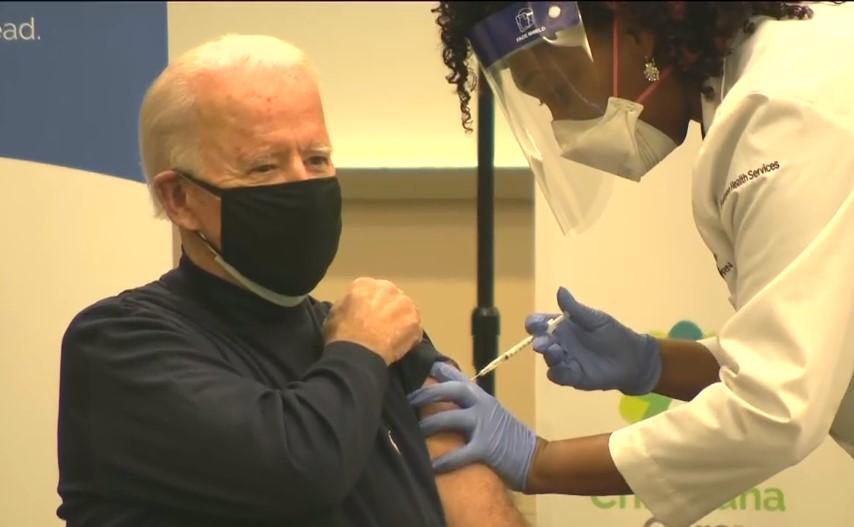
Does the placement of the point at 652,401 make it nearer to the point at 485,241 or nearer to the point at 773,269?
the point at 485,241

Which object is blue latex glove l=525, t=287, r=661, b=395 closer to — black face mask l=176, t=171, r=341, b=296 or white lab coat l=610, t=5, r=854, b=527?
white lab coat l=610, t=5, r=854, b=527

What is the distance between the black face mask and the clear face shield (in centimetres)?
32

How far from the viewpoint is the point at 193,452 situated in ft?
4.11

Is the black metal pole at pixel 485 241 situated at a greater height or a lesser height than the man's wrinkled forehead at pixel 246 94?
lesser

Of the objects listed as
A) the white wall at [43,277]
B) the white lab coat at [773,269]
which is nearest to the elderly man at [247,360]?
the white lab coat at [773,269]

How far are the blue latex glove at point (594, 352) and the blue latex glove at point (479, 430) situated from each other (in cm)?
30

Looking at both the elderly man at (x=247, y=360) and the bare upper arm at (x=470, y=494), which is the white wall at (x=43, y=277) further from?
the bare upper arm at (x=470, y=494)

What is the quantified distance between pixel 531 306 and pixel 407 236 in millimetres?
401

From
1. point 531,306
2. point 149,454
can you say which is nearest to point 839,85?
point 149,454

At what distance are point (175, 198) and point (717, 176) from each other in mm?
741

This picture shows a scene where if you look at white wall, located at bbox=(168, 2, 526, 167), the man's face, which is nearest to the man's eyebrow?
the man's face

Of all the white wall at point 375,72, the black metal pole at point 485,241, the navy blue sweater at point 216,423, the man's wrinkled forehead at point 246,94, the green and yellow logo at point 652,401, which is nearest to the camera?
the navy blue sweater at point 216,423

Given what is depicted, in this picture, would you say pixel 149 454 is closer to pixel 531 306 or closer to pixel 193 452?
pixel 193 452

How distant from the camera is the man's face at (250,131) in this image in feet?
4.60
